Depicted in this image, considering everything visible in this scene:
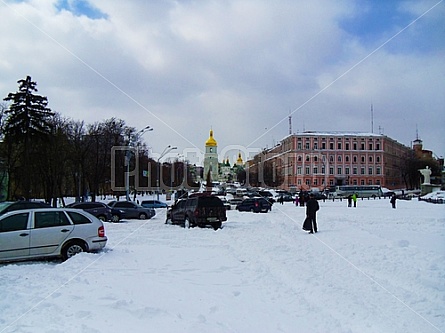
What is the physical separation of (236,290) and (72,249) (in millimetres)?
5960

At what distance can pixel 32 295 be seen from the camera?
843cm

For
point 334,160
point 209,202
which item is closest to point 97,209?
point 209,202

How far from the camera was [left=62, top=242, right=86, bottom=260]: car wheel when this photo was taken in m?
12.8

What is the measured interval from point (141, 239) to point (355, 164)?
96169mm

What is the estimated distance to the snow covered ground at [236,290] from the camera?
6.91m

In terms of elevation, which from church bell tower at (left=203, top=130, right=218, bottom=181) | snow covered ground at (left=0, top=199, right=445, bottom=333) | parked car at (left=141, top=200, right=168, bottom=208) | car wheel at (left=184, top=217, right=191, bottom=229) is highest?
church bell tower at (left=203, top=130, right=218, bottom=181)

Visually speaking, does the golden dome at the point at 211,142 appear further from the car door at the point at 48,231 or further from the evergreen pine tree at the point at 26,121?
the car door at the point at 48,231

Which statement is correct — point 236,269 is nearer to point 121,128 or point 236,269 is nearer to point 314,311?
point 314,311

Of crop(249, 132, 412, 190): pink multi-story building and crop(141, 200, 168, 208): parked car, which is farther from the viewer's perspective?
crop(249, 132, 412, 190): pink multi-story building

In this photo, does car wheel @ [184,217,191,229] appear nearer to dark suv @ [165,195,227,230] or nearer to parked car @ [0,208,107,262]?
dark suv @ [165,195,227,230]

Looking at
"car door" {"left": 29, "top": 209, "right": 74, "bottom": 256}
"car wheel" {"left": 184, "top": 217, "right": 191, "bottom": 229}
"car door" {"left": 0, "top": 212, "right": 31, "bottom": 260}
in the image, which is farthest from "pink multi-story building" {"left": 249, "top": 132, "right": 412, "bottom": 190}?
"car door" {"left": 0, "top": 212, "right": 31, "bottom": 260}

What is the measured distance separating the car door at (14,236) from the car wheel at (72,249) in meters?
1.00

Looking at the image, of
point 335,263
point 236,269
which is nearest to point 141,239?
point 236,269

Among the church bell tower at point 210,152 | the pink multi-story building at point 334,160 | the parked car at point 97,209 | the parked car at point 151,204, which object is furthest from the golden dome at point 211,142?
the parked car at point 97,209
